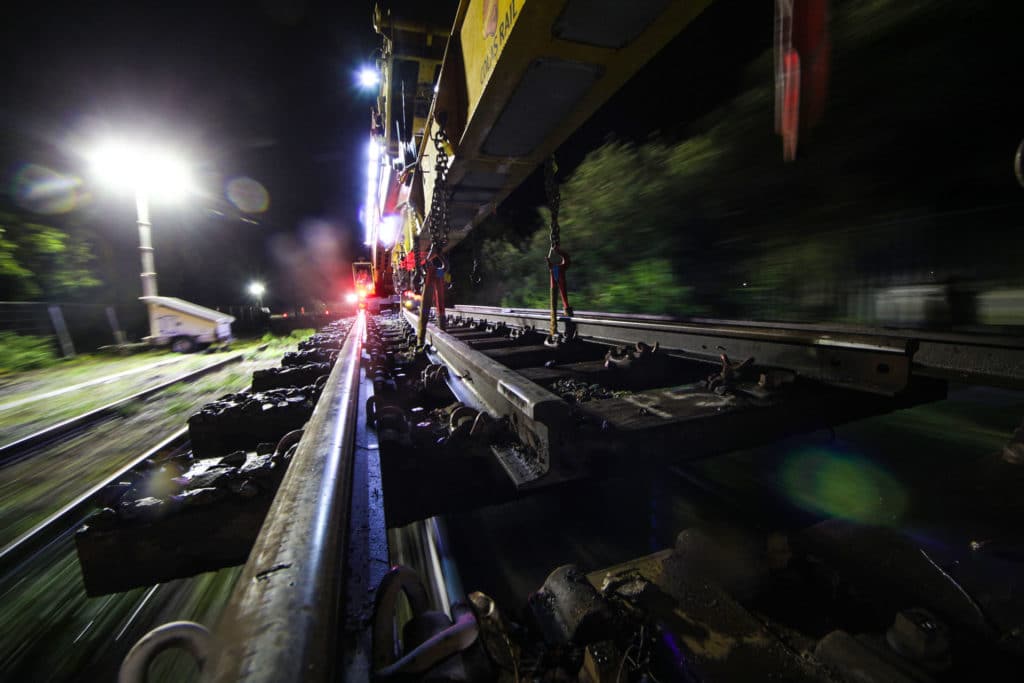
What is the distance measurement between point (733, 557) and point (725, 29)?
652 centimetres

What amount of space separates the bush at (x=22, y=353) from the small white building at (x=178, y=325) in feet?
7.54

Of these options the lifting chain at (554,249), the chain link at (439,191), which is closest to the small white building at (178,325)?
the chain link at (439,191)

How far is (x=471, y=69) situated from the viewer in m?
3.02

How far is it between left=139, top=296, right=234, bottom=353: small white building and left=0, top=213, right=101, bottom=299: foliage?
8.38 ft

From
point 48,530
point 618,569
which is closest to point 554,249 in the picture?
point 618,569

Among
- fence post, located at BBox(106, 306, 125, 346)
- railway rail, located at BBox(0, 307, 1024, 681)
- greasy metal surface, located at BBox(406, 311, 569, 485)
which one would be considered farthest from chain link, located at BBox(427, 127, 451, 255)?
fence post, located at BBox(106, 306, 125, 346)

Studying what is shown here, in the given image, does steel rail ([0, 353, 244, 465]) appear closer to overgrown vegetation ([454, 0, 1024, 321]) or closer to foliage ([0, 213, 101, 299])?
overgrown vegetation ([454, 0, 1024, 321])

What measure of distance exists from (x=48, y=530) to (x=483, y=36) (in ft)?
Answer: 14.0

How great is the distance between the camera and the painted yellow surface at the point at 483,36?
2283 mm

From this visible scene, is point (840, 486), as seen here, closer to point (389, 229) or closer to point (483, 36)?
point (483, 36)

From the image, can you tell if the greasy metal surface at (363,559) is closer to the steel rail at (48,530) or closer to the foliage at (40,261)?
the steel rail at (48,530)

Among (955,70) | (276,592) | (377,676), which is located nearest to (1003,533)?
(377,676)

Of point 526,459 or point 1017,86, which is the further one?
point 1017,86

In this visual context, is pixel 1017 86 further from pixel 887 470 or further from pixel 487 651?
pixel 487 651
